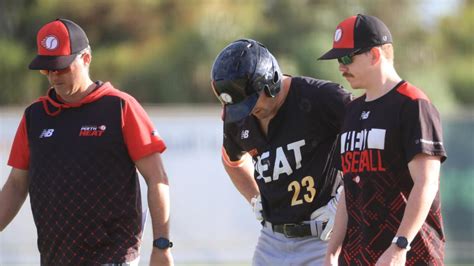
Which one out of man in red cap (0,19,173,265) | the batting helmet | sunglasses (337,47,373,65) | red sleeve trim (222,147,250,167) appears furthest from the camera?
red sleeve trim (222,147,250,167)

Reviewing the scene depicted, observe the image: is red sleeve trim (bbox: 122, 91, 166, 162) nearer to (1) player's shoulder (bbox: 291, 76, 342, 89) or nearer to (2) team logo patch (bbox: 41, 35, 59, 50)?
(2) team logo patch (bbox: 41, 35, 59, 50)

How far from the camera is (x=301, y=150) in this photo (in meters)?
5.85

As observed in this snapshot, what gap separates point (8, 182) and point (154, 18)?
20008 mm

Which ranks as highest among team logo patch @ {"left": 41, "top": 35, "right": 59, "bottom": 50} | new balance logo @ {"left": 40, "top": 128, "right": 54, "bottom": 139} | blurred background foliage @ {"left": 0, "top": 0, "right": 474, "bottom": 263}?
team logo patch @ {"left": 41, "top": 35, "right": 59, "bottom": 50}

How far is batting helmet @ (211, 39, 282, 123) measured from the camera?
567 cm

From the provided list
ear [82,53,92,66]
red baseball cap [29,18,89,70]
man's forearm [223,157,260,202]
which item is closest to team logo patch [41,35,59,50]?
red baseball cap [29,18,89,70]

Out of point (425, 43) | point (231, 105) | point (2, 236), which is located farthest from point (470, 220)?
point (425, 43)

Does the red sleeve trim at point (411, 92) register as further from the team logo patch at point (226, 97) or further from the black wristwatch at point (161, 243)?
the black wristwatch at point (161, 243)

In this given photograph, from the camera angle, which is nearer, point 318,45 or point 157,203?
point 157,203

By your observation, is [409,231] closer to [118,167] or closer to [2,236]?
[118,167]

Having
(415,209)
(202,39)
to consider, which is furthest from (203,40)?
(415,209)

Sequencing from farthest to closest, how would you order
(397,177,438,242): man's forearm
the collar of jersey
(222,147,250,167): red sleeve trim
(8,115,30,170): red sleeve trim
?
(222,147,250,167): red sleeve trim
(8,115,30,170): red sleeve trim
the collar of jersey
(397,177,438,242): man's forearm

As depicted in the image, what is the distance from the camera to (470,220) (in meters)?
14.6

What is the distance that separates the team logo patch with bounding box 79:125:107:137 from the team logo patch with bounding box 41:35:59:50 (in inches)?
19.3
